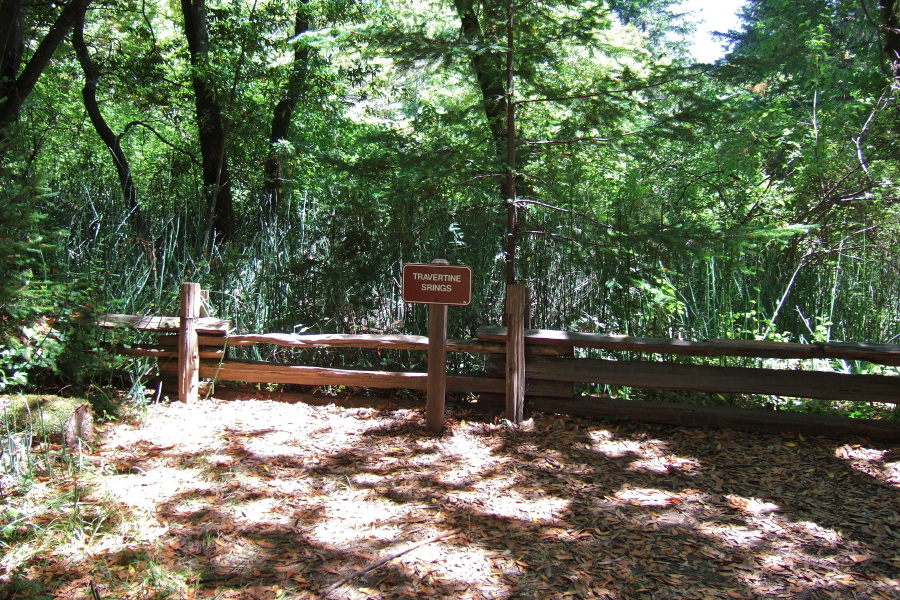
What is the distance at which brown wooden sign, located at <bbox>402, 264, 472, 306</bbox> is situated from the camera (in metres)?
3.96

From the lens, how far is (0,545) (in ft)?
8.41

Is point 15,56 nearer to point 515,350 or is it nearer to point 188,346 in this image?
Result: point 188,346

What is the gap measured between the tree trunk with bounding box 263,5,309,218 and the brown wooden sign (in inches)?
136

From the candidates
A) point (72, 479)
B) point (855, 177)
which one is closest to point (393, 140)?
point (72, 479)

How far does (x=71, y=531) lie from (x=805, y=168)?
278 inches

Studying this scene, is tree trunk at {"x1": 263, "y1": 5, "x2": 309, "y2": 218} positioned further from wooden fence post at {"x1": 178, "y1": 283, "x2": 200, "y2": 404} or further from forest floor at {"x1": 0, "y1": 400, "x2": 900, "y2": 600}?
forest floor at {"x1": 0, "y1": 400, "x2": 900, "y2": 600}

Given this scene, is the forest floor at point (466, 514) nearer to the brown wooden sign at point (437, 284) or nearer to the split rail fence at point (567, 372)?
the split rail fence at point (567, 372)

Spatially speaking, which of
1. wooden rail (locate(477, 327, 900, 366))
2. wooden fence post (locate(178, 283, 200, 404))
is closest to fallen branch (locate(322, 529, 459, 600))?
wooden rail (locate(477, 327, 900, 366))

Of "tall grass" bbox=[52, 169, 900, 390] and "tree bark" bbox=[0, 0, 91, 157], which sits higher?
"tree bark" bbox=[0, 0, 91, 157]

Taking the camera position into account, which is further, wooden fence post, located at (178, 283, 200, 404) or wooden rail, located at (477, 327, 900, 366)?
wooden fence post, located at (178, 283, 200, 404)

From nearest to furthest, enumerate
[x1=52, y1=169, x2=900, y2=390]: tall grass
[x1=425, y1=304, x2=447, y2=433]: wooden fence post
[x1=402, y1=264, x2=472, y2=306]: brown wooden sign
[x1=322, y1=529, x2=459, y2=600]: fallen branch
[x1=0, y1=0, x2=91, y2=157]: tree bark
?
[x1=322, y1=529, x2=459, y2=600]: fallen branch → [x1=402, y1=264, x2=472, y2=306]: brown wooden sign → [x1=425, y1=304, x2=447, y2=433]: wooden fence post → [x1=0, y1=0, x2=91, y2=157]: tree bark → [x1=52, y1=169, x2=900, y2=390]: tall grass

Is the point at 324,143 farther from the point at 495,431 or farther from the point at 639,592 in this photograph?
the point at 639,592

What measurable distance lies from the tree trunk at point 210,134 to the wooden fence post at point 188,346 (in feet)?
7.32

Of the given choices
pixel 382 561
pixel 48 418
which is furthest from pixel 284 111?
pixel 382 561
